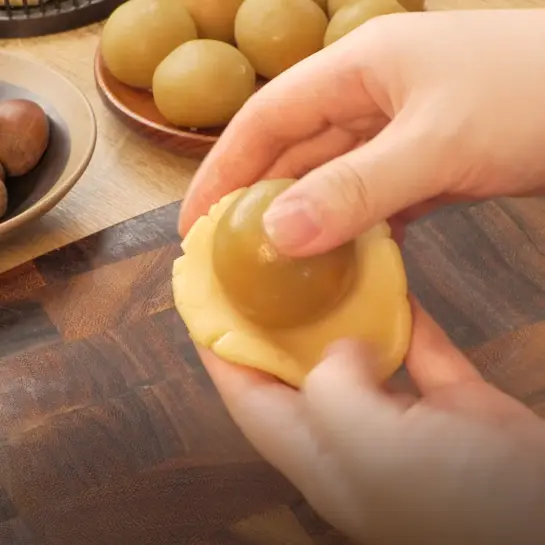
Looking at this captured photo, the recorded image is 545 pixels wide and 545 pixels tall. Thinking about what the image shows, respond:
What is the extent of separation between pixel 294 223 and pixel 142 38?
538 millimetres

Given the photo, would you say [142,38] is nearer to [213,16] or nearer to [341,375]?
[213,16]

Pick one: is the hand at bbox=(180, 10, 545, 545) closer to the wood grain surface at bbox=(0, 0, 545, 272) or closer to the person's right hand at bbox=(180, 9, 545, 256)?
the person's right hand at bbox=(180, 9, 545, 256)

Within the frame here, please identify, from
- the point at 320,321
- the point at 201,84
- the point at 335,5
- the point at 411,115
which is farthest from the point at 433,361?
the point at 335,5

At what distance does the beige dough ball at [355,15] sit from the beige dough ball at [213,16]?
15 cm

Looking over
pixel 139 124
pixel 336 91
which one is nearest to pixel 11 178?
pixel 139 124

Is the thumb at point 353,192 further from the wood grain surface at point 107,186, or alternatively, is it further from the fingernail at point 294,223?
the wood grain surface at point 107,186

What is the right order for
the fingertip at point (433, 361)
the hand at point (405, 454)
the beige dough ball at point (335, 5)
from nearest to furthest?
1. the hand at point (405, 454)
2. the fingertip at point (433, 361)
3. the beige dough ball at point (335, 5)

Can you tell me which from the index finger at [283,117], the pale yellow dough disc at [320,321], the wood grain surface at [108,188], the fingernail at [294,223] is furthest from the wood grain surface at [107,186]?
the fingernail at [294,223]

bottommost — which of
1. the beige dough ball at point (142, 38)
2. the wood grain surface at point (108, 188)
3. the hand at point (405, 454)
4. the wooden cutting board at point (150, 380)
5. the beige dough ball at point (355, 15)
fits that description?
the wooden cutting board at point (150, 380)

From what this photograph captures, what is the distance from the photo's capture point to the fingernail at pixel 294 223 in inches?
24.2

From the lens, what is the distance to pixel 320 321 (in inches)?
28.3

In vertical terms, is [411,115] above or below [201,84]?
above

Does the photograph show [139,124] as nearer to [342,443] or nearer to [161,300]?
[161,300]

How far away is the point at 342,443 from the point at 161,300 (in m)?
0.35
